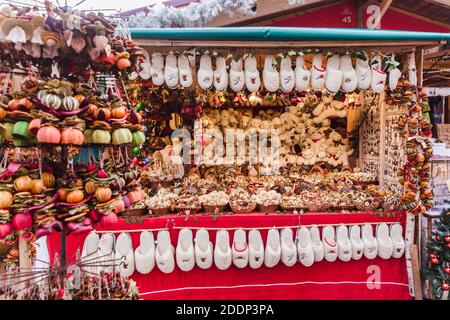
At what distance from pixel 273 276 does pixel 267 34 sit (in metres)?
2.30

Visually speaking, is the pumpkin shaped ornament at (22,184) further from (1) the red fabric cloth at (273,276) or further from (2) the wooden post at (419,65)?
(2) the wooden post at (419,65)

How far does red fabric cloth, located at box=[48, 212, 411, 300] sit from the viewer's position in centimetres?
295

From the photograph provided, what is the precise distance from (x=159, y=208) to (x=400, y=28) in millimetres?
4647

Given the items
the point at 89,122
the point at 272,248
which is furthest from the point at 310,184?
the point at 89,122

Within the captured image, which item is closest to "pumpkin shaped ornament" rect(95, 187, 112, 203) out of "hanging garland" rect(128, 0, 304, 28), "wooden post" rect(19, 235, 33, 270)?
"wooden post" rect(19, 235, 33, 270)

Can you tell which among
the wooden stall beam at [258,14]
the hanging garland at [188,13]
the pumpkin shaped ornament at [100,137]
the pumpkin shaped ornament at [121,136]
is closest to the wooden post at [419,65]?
the wooden stall beam at [258,14]

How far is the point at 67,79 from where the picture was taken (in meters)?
1.66

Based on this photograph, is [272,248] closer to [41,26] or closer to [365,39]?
[365,39]

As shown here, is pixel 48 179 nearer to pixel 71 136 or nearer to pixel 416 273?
pixel 71 136

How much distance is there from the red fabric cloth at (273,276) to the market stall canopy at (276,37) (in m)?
1.66

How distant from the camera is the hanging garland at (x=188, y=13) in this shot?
3.27 metres

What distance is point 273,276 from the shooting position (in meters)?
3.11

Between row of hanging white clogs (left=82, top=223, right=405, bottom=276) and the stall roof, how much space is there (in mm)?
1787

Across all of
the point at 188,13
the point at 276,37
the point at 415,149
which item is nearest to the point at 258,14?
the point at 188,13
